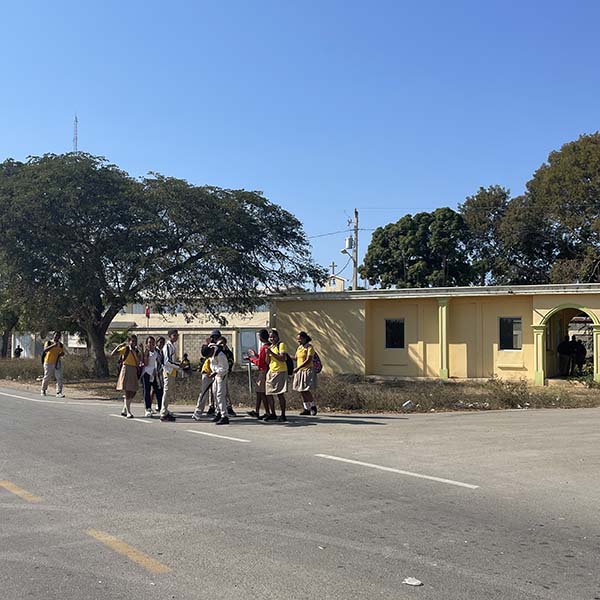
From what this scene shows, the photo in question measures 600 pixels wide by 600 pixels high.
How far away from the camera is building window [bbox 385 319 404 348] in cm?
3061

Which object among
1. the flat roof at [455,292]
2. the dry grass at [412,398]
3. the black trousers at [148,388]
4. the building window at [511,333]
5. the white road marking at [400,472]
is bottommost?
the white road marking at [400,472]

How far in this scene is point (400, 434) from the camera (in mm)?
13094

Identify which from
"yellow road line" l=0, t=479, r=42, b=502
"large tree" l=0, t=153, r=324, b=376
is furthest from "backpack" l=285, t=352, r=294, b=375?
"large tree" l=0, t=153, r=324, b=376

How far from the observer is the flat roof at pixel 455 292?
26.0 metres

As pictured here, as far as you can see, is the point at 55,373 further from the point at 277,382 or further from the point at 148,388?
the point at 277,382

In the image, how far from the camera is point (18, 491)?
840cm

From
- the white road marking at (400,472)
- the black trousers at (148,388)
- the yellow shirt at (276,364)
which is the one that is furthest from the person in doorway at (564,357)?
the white road marking at (400,472)

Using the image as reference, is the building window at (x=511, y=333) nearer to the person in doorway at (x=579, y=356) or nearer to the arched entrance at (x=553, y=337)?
the arched entrance at (x=553, y=337)

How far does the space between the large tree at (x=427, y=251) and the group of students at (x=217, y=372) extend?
36610mm

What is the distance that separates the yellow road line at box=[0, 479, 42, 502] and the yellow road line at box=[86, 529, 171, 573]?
154 centimetres

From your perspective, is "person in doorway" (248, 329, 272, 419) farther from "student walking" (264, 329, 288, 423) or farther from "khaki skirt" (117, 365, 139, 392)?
"khaki skirt" (117, 365, 139, 392)

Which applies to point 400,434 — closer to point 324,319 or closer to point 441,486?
point 441,486

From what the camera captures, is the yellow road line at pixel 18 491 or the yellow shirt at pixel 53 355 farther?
the yellow shirt at pixel 53 355

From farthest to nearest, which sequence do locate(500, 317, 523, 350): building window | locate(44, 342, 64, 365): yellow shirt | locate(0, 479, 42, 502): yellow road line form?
locate(500, 317, 523, 350): building window < locate(44, 342, 64, 365): yellow shirt < locate(0, 479, 42, 502): yellow road line
